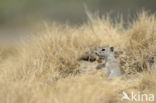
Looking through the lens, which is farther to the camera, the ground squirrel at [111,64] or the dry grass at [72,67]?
the ground squirrel at [111,64]

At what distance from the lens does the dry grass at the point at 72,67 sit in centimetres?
460

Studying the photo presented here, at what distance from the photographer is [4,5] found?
23312mm

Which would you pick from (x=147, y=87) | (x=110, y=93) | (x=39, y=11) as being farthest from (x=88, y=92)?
(x=39, y=11)

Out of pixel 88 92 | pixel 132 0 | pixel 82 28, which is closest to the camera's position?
pixel 88 92

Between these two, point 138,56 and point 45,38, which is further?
point 45,38

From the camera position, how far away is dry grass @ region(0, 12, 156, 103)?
4602 mm

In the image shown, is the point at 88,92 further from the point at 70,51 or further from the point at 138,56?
the point at 70,51

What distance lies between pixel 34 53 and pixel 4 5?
1671cm

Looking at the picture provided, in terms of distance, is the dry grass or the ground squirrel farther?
the ground squirrel

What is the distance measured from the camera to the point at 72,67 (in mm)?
6645

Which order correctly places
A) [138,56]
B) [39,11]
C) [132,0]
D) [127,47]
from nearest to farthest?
[138,56], [127,47], [132,0], [39,11]

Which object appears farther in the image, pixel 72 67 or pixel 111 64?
pixel 72 67

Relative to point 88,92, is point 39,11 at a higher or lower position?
higher

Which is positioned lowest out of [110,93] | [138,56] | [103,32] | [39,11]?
[110,93]
